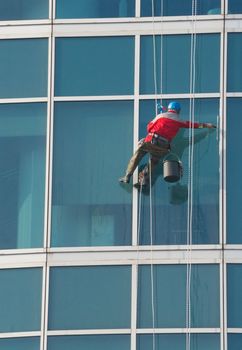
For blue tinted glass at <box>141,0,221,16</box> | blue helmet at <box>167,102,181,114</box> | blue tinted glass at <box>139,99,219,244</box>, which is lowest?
blue tinted glass at <box>139,99,219,244</box>

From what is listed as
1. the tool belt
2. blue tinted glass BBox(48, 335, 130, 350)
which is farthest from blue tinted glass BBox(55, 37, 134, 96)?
blue tinted glass BBox(48, 335, 130, 350)

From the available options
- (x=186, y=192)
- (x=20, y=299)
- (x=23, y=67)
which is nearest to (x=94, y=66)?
(x=23, y=67)

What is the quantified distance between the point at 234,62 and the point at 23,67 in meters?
2.87

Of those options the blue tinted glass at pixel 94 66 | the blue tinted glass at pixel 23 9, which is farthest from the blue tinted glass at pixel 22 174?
the blue tinted glass at pixel 23 9

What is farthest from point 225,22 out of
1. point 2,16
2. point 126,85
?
point 2,16

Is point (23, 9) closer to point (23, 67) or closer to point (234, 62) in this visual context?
point (23, 67)

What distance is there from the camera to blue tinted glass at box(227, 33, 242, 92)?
22.7 metres

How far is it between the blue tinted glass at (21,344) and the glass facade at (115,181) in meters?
0.02

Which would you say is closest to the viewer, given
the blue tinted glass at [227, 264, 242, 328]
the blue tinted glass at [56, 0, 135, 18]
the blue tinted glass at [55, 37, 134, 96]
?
the blue tinted glass at [227, 264, 242, 328]

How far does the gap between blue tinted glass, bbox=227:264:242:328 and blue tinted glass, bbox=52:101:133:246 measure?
56.3 inches

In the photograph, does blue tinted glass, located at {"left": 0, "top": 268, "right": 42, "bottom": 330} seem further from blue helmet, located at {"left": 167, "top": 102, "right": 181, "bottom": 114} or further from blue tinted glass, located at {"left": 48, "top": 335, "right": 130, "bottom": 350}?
blue helmet, located at {"left": 167, "top": 102, "right": 181, "bottom": 114}

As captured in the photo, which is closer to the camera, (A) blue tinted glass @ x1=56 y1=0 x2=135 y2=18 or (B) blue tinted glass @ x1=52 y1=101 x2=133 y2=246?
(B) blue tinted glass @ x1=52 y1=101 x2=133 y2=246

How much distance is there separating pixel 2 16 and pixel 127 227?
11.7 ft

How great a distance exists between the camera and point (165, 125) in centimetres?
2238
